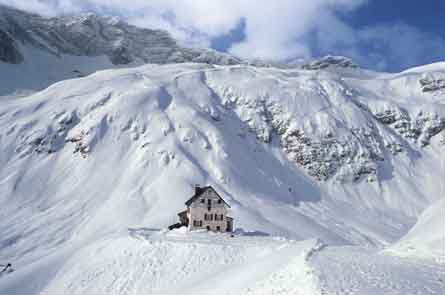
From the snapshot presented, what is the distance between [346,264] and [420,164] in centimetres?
13417

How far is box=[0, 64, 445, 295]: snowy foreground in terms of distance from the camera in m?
46.6

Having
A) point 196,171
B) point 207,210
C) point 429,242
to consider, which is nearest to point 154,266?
point 429,242

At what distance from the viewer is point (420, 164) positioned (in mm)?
151250

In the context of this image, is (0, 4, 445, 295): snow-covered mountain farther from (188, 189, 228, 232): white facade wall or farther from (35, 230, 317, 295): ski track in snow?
(188, 189, 228, 232): white facade wall

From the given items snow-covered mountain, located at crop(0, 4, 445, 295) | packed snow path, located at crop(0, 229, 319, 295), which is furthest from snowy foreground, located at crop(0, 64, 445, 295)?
snow-covered mountain, located at crop(0, 4, 445, 295)

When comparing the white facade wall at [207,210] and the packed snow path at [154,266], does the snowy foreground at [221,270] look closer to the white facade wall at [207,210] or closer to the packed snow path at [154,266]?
the packed snow path at [154,266]

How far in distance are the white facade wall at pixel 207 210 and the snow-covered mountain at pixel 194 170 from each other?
12.1 feet

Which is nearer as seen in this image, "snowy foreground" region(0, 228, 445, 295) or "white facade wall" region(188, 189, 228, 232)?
"snowy foreground" region(0, 228, 445, 295)

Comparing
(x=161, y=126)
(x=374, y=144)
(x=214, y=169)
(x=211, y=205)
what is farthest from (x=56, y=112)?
(x=374, y=144)

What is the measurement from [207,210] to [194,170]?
1717 inches

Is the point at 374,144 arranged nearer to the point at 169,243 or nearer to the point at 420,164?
the point at 420,164

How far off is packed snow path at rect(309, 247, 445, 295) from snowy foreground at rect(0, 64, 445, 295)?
177 inches

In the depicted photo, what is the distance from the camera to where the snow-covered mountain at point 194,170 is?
47156 mm

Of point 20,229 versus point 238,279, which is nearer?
point 238,279
